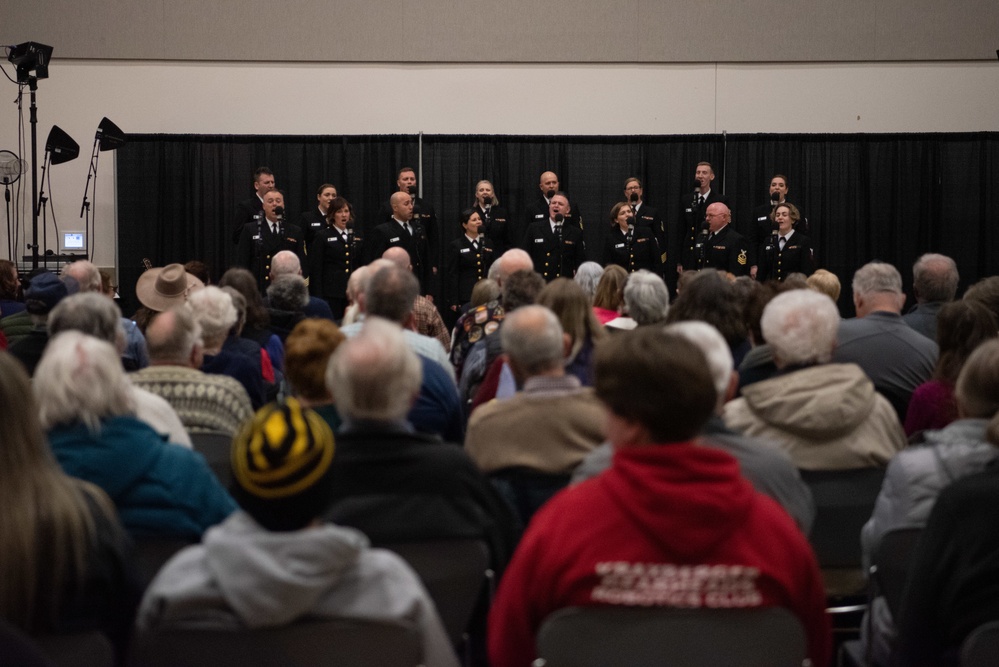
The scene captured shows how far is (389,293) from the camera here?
4379 mm

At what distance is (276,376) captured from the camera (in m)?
5.24

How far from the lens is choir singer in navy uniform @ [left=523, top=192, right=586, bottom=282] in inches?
454

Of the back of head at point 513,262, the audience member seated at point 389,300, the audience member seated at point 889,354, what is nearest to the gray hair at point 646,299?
the audience member seated at point 889,354

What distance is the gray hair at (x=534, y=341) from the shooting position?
130 inches

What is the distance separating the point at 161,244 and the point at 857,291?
935 cm

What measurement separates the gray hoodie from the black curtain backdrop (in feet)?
35.8

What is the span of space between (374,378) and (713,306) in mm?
2233

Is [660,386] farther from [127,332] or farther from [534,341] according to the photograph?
[127,332]

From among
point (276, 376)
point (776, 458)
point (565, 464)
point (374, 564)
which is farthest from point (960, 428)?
point (276, 376)

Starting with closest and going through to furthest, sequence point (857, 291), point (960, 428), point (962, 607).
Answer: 1. point (962, 607)
2. point (960, 428)
3. point (857, 291)

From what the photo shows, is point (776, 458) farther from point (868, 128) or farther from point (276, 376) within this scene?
point (868, 128)

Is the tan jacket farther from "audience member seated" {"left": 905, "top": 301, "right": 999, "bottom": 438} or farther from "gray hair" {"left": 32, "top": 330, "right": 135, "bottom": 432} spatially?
"gray hair" {"left": 32, "top": 330, "right": 135, "bottom": 432}

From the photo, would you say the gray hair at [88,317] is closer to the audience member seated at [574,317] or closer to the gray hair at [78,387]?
the gray hair at [78,387]

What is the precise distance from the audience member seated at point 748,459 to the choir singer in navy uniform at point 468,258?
828 cm
